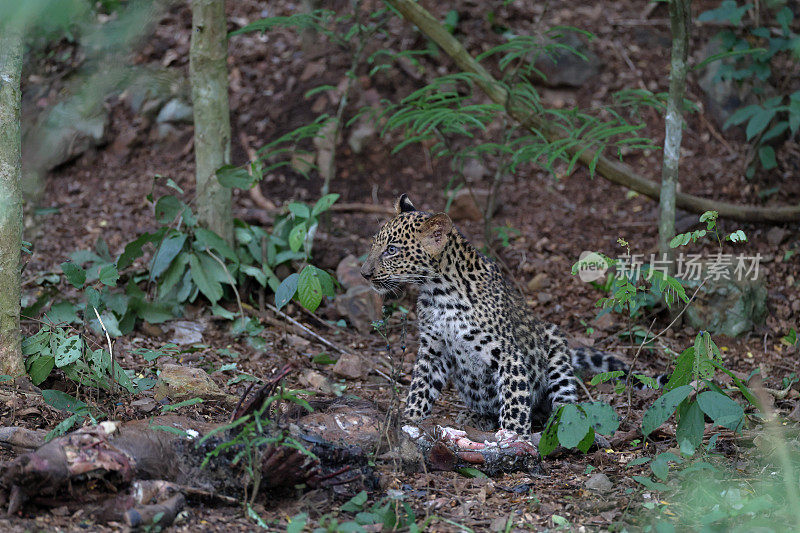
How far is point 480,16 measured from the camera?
11648 millimetres

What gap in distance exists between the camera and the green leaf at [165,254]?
24.3ft

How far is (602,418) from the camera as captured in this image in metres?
4.69

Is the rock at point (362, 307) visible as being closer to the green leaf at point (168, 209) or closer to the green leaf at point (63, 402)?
the green leaf at point (168, 209)

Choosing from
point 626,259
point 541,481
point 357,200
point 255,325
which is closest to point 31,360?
point 255,325

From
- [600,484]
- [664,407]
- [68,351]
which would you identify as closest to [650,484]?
[600,484]

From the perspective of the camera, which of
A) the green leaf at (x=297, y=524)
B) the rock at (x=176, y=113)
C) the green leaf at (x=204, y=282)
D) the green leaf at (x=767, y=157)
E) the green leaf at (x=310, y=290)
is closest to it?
the green leaf at (x=297, y=524)

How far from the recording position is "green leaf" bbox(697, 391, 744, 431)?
4.67 metres

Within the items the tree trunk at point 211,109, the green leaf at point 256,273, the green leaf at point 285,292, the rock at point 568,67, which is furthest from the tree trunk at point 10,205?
the rock at point 568,67

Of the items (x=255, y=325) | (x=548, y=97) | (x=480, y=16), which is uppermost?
(x=480, y=16)

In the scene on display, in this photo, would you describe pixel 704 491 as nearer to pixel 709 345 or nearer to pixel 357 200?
pixel 709 345

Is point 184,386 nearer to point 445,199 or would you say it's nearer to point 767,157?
point 445,199

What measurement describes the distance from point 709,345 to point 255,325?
4.27m

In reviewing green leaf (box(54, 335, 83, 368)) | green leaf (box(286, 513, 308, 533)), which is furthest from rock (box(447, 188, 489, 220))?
green leaf (box(286, 513, 308, 533))

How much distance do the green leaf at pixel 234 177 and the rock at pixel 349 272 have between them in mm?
1572
